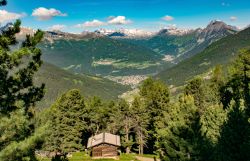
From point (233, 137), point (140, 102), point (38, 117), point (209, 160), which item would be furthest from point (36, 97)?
point (140, 102)

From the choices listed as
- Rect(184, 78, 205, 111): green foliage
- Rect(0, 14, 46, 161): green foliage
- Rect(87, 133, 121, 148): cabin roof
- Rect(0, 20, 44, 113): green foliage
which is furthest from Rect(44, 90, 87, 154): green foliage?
Rect(0, 14, 46, 161): green foliage

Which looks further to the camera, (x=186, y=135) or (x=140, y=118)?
(x=140, y=118)

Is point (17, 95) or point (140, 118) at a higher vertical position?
point (17, 95)

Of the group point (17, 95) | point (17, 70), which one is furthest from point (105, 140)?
point (17, 95)

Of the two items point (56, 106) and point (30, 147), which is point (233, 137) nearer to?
point (30, 147)

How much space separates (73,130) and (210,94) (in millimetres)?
37519

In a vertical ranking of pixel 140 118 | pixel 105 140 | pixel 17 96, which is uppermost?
pixel 17 96

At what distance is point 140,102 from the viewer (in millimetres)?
93438

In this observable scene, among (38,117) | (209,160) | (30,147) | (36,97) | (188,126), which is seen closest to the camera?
(30,147)

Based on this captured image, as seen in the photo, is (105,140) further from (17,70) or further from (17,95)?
(17,95)

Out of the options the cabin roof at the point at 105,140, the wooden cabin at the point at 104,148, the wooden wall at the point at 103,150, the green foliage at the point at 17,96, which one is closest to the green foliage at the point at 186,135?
the green foliage at the point at 17,96

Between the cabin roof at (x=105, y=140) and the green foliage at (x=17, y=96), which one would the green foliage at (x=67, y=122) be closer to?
the cabin roof at (x=105, y=140)

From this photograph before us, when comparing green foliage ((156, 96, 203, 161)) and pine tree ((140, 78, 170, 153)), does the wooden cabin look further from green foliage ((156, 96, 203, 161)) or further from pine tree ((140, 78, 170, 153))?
green foliage ((156, 96, 203, 161))

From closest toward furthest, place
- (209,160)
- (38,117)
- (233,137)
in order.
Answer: (38,117)
(233,137)
(209,160)
